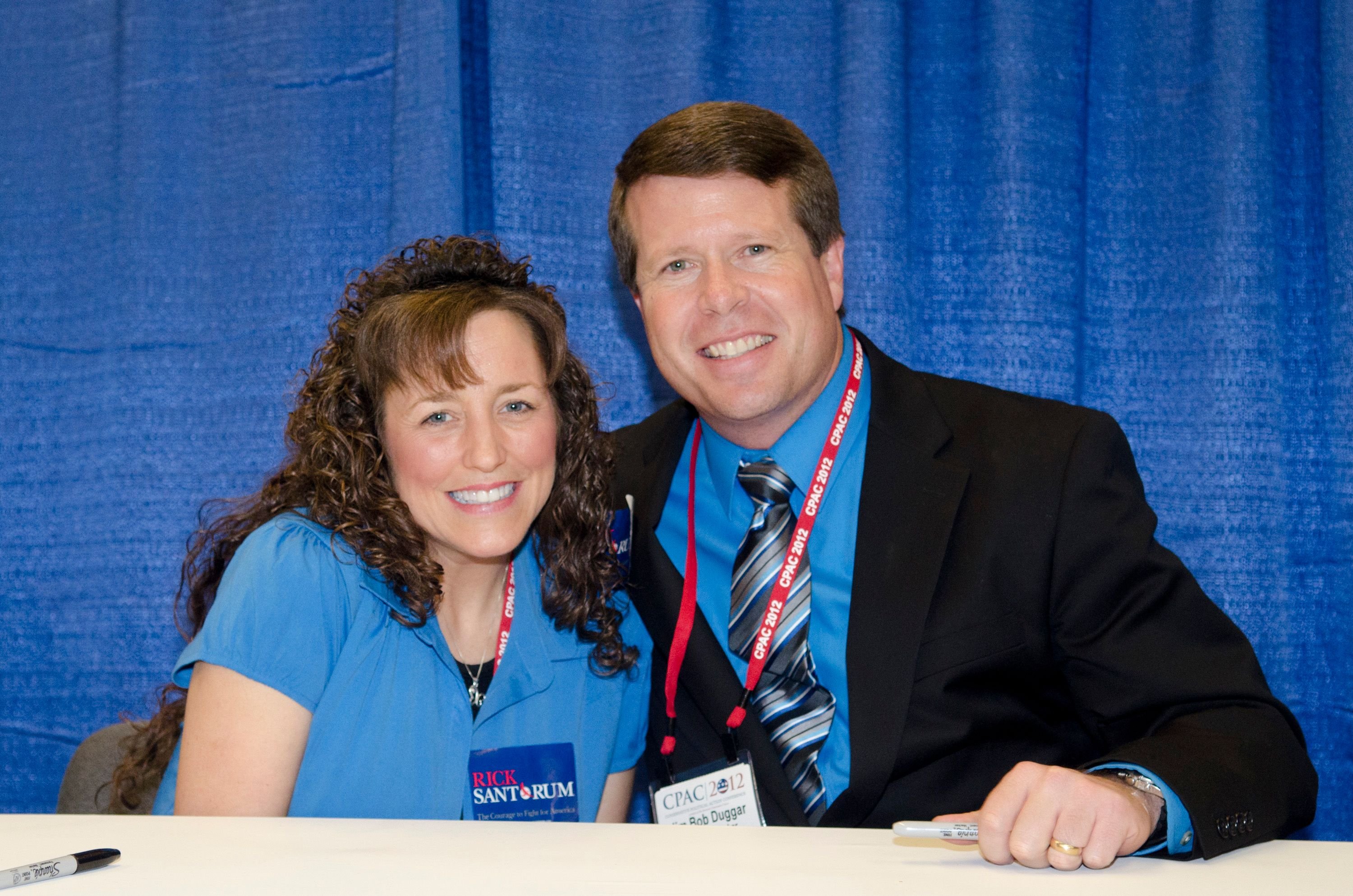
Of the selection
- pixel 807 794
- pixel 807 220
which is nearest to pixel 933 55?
pixel 807 220

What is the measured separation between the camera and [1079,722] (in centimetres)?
190

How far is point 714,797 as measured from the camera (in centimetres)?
184

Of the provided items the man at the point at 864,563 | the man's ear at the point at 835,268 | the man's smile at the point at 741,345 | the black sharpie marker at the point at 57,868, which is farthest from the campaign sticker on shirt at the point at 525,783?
the man's ear at the point at 835,268

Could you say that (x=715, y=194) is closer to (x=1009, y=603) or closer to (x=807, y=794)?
(x=1009, y=603)

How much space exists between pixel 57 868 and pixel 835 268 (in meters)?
1.65

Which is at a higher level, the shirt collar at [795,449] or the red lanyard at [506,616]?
the shirt collar at [795,449]

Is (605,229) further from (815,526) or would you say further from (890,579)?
(890,579)

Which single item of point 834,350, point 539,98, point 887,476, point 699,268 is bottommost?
point 887,476

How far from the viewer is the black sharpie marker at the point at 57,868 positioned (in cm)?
114

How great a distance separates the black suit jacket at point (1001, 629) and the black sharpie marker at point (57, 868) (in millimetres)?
1005

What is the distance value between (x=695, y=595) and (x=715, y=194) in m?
0.76

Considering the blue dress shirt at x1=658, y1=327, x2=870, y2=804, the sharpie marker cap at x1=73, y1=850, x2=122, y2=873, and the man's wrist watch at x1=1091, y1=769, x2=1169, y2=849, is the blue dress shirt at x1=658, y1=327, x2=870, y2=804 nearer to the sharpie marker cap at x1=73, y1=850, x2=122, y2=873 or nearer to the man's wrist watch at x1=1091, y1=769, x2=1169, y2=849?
the man's wrist watch at x1=1091, y1=769, x2=1169, y2=849

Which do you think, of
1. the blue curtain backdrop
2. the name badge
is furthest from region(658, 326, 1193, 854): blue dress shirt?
the blue curtain backdrop

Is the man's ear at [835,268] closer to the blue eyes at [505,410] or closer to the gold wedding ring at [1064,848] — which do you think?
the blue eyes at [505,410]
